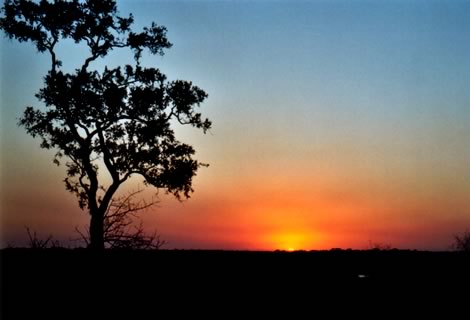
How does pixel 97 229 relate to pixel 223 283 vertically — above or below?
above

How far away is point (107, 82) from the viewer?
1928 cm

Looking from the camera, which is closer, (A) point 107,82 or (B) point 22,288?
(B) point 22,288

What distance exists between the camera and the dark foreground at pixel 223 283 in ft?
22.0

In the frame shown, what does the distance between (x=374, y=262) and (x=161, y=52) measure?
14.5 metres

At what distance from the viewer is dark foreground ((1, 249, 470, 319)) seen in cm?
671

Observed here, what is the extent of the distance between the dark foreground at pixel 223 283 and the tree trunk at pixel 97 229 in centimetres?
745

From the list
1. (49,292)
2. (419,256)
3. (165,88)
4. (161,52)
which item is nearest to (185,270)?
(49,292)

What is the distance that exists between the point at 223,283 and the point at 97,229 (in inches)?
460

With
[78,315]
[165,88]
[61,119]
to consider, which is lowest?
[78,315]

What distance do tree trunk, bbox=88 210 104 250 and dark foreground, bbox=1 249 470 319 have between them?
7451 mm

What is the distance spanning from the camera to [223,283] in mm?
8008

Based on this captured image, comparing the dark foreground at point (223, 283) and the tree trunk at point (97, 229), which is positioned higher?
the tree trunk at point (97, 229)

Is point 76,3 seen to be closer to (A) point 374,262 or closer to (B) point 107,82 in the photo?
(B) point 107,82

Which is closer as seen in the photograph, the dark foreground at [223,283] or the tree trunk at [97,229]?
the dark foreground at [223,283]
